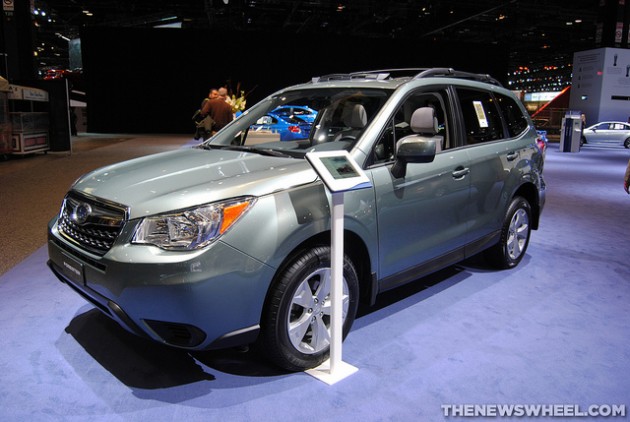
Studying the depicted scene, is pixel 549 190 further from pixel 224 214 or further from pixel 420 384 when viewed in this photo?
pixel 224 214

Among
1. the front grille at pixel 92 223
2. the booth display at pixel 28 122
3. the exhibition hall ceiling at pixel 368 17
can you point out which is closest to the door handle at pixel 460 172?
the front grille at pixel 92 223

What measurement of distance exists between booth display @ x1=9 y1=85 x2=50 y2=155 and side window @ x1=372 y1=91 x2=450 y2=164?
1123cm

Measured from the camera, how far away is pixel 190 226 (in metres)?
2.38

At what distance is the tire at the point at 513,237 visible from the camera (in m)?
4.34

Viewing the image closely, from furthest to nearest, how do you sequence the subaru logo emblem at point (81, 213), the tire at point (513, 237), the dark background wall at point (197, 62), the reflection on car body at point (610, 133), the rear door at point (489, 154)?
the dark background wall at point (197, 62)
the reflection on car body at point (610, 133)
the tire at point (513, 237)
the rear door at point (489, 154)
the subaru logo emblem at point (81, 213)

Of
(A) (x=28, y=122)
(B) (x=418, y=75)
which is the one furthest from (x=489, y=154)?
(A) (x=28, y=122)

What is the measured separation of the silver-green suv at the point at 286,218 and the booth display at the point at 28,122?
10602 mm

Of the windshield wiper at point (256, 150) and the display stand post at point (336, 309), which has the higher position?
the windshield wiper at point (256, 150)

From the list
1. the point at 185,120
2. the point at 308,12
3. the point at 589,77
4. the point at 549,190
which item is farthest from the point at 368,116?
the point at 308,12

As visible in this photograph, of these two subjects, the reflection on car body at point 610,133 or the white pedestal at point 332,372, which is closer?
the white pedestal at point 332,372

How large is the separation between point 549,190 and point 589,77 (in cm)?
1592

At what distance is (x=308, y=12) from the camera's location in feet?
92.0

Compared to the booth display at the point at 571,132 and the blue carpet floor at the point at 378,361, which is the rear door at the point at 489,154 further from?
the booth display at the point at 571,132

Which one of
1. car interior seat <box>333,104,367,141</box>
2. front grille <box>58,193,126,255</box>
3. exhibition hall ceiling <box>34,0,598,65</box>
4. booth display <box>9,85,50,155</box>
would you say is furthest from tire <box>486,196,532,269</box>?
exhibition hall ceiling <box>34,0,598,65</box>
